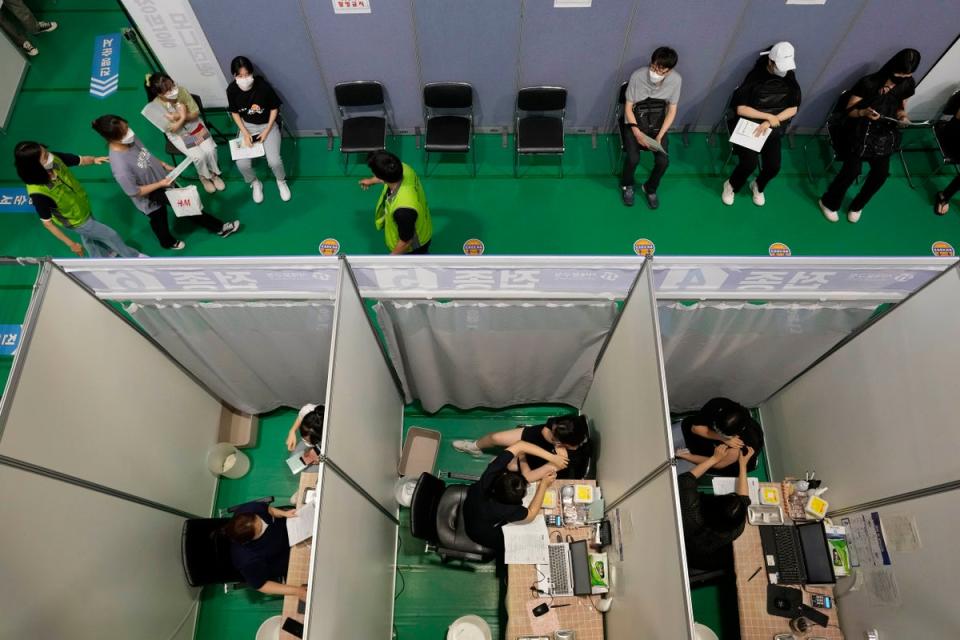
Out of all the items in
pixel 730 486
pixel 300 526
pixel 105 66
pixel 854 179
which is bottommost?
pixel 300 526

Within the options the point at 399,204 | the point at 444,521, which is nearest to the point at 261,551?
the point at 444,521

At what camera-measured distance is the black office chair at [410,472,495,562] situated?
3.48 meters

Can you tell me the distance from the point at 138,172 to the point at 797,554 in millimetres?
5468

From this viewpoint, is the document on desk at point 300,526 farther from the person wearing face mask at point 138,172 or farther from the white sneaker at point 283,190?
the white sneaker at point 283,190

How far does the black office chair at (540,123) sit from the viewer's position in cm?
516

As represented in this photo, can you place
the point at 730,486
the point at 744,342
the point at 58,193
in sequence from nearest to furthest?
the point at 730,486 → the point at 744,342 → the point at 58,193

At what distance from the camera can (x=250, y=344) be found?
12.4 ft

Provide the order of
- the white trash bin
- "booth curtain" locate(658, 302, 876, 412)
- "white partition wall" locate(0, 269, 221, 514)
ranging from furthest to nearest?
the white trash bin, "booth curtain" locate(658, 302, 876, 412), "white partition wall" locate(0, 269, 221, 514)

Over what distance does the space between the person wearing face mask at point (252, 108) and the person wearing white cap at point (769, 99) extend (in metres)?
4.29

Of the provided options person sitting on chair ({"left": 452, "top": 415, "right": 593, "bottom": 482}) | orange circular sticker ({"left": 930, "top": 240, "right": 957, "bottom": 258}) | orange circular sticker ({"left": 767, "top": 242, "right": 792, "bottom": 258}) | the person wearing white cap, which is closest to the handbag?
person sitting on chair ({"left": 452, "top": 415, "right": 593, "bottom": 482})

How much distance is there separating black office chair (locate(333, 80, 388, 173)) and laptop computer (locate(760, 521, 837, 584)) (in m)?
4.56

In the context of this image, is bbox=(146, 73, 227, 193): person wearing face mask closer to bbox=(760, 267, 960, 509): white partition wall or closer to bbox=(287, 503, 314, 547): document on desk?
bbox=(287, 503, 314, 547): document on desk

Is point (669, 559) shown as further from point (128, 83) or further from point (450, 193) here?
point (128, 83)

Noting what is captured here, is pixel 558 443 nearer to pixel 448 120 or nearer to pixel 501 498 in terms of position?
pixel 501 498
